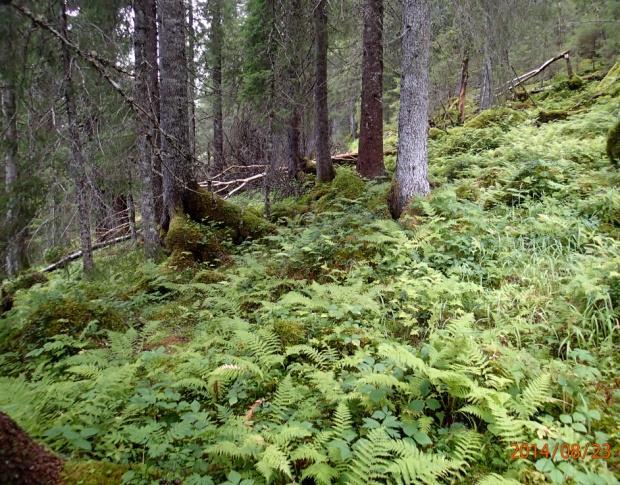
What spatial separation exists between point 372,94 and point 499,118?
5.99m

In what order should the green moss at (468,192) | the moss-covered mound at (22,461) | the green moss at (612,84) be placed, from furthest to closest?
the green moss at (612,84)
the green moss at (468,192)
the moss-covered mound at (22,461)

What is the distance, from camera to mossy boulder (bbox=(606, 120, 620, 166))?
670 cm

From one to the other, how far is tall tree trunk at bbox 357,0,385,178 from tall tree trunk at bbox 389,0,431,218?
227cm

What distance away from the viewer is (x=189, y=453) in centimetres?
245

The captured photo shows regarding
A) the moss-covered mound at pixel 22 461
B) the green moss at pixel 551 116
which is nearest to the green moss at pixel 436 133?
the green moss at pixel 551 116

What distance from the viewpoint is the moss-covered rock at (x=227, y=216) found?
27.4ft

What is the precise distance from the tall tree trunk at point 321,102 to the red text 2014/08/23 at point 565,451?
940 cm

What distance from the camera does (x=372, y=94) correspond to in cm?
938

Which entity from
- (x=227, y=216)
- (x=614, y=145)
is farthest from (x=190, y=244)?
(x=614, y=145)

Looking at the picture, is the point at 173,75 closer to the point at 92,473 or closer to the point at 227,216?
the point at 227,216

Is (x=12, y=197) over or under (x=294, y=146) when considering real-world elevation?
under

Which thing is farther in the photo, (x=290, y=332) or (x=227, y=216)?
(x=227, y=216)

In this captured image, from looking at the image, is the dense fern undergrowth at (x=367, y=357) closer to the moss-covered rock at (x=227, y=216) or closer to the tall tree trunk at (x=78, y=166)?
the tall tree trunk at (x=78, y=166)

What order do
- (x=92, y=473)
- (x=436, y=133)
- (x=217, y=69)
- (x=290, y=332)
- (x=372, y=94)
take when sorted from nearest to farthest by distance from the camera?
(x=92, y=473)
(x=290, y=332)
(x=372, y=94)
(x=436, y=133)
(x=217, y=69)
